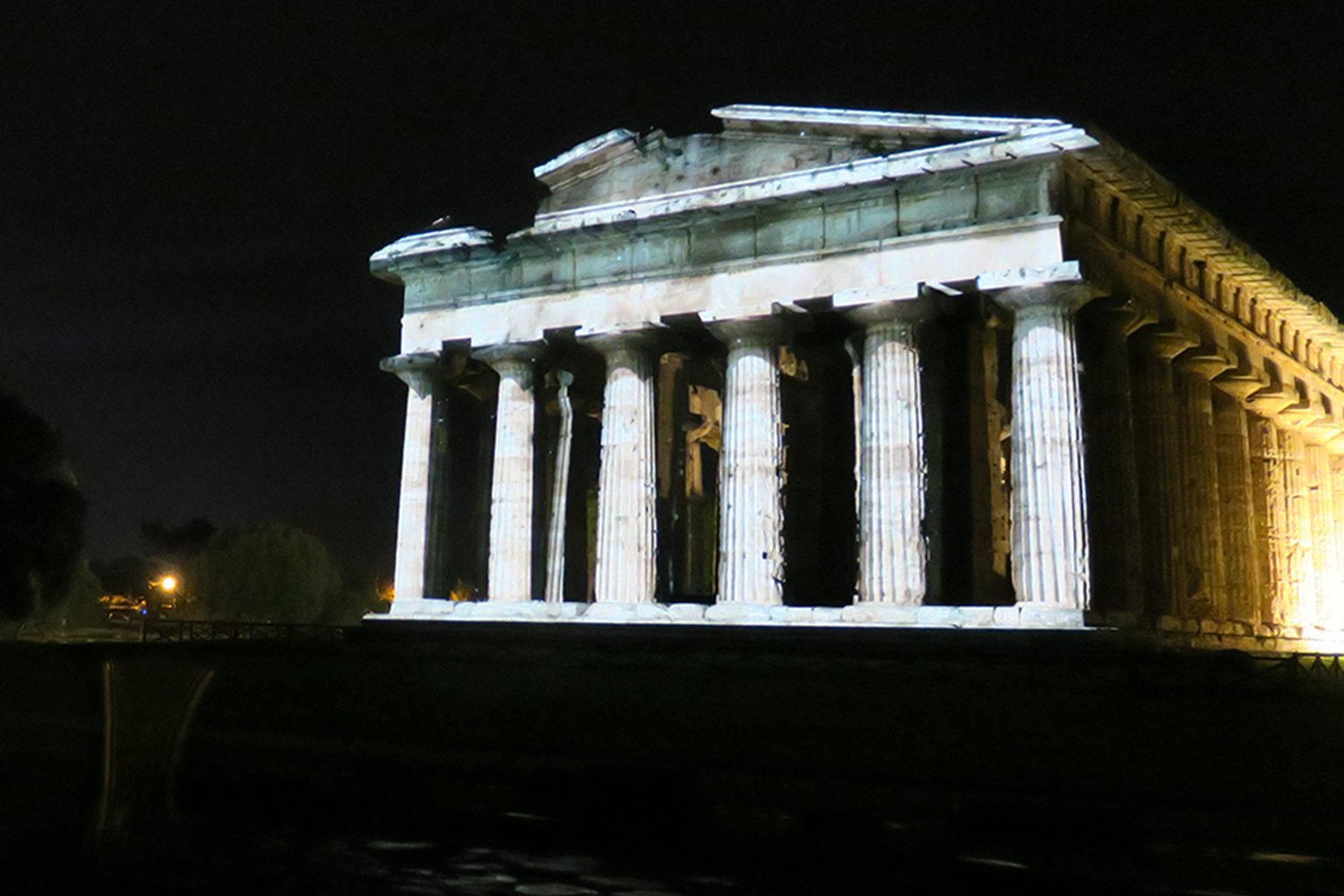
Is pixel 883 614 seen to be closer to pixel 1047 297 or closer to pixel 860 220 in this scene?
pixel 1047 297

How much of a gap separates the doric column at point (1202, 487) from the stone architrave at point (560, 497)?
1575 centimetres

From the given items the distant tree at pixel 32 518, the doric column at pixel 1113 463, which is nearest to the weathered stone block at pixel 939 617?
the doric column at pixel 1113 463

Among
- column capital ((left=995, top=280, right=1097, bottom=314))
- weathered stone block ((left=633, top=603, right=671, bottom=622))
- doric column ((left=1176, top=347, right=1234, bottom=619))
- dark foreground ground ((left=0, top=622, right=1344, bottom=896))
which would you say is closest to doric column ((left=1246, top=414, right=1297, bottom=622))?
doric column ((left=1176, top=347, right=1234, bottom=619))

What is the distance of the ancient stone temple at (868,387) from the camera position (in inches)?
1041

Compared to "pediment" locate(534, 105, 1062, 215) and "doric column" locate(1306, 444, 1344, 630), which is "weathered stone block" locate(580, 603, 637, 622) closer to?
"pediment" locate(534, 105, 1062, 215)

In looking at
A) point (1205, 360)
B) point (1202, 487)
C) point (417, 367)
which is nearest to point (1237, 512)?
point (1202, 487)

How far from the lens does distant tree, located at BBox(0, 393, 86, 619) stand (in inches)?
2041

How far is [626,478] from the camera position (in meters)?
30.7

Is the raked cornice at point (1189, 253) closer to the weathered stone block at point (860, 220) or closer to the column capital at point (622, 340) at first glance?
the weathered stone block at point (860, 220)

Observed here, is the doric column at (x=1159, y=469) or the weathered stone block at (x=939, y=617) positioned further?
the doric column at (x=1159, y=469)

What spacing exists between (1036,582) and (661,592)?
10.6 m

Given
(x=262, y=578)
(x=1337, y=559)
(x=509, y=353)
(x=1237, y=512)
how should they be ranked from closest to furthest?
(x=509, y=353) < (x=1237, y=512) < (x=1337, y=559) < (x=262, y=578)

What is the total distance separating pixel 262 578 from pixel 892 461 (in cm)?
5127

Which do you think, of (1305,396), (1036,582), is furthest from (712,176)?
(1305,396)
